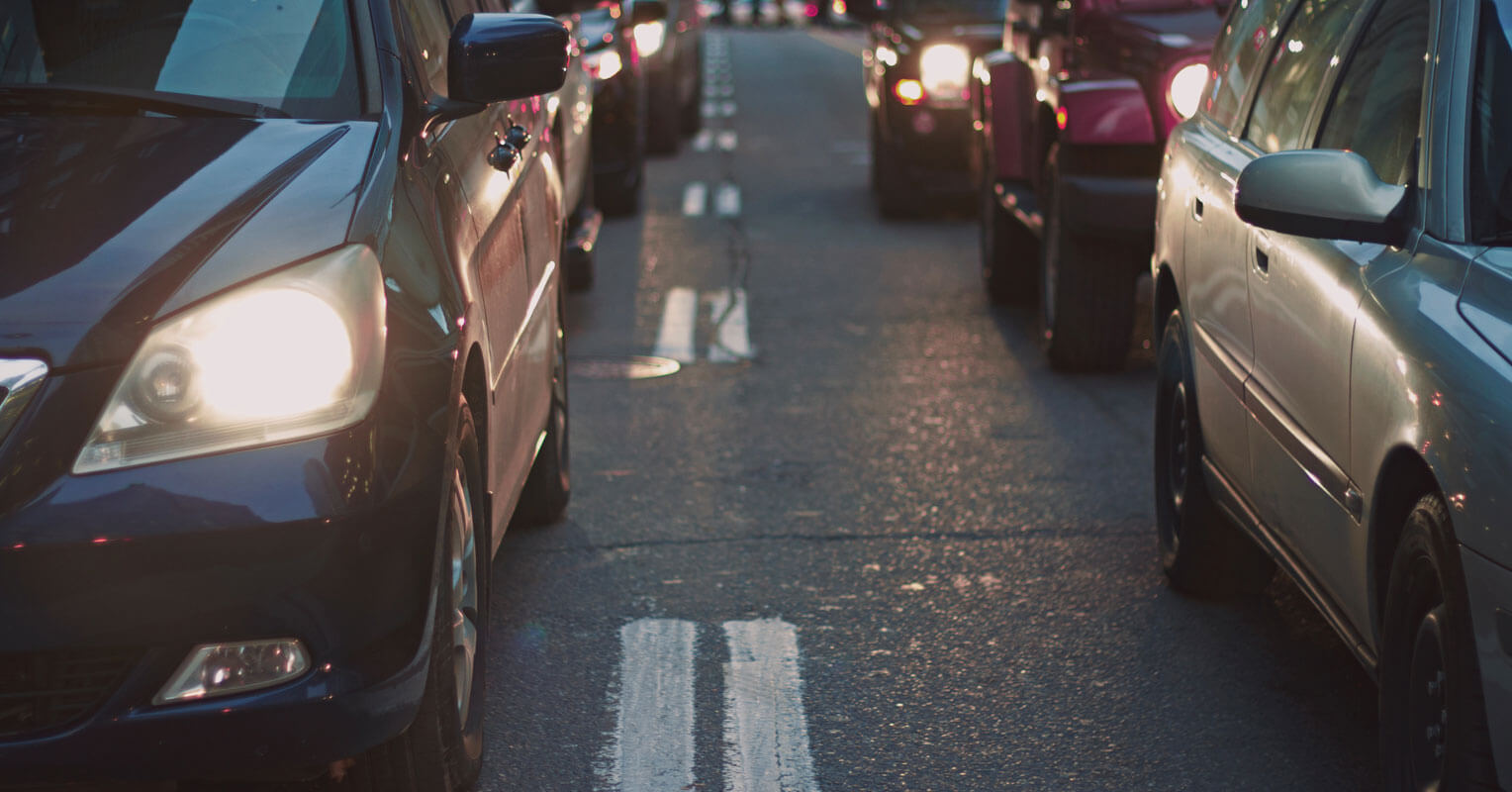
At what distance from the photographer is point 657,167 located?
17391mm

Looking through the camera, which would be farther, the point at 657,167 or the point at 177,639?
the point at 657,167

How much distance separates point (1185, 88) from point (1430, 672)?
16.9 feet

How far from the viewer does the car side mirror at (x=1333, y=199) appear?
3482 millimetres

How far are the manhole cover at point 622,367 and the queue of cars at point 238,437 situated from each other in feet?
15.0

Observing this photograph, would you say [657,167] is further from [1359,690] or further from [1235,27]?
[1359,690]

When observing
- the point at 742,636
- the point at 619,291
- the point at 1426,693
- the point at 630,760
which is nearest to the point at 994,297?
the point at 619,291

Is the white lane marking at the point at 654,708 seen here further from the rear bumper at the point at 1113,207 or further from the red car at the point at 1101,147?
the red car at the point at 1101,147

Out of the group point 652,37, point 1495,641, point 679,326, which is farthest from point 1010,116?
point 1495,641

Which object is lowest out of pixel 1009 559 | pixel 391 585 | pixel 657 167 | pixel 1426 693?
pixel 657 167

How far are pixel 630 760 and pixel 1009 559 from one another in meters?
1.82

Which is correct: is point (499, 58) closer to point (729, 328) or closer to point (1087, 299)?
point (1087, 299)

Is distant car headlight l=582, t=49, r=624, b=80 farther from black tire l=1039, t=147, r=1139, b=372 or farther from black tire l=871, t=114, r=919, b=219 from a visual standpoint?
black tire l=1039, t=147, r=1139, b=372

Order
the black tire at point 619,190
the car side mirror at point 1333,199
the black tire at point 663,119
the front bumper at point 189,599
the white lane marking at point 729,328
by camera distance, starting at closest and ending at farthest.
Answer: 1. the front bumper at point 189,599
2. the car side mirror at point 1333,199
3. the white lane marking at point 729,328
4. the black tire at point 619,190
5. the black tire at point 663,119

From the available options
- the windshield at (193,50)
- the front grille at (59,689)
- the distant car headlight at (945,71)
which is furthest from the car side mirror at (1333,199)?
the distant car headlight at (945,71)
